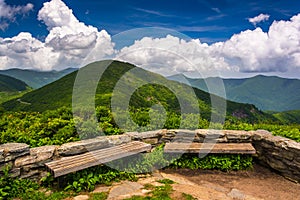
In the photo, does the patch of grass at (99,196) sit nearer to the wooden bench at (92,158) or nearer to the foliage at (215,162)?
the wooden bench at (92,158)

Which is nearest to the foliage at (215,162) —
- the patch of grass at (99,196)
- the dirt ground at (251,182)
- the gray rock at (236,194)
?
the dirt ground at (251,182)

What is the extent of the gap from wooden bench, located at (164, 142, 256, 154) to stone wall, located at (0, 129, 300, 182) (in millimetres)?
269

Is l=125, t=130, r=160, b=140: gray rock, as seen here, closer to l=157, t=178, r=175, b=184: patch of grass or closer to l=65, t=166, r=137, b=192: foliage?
l=65, t=166, r=137, b=192: foliage

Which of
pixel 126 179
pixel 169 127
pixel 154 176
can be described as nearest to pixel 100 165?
pixel 126 179

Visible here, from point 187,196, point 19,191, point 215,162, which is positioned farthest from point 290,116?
point 19,191

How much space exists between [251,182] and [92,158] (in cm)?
355

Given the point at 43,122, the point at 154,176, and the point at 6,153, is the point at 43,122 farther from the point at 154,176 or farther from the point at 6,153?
the point at 154,176

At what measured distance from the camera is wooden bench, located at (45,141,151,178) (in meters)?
4.36

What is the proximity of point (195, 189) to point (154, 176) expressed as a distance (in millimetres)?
1113

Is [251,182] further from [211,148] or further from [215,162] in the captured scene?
[211,148]

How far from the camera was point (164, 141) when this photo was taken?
6.89 metres

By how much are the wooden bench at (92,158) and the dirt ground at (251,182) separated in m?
1.08

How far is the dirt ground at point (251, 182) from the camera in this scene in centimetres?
512

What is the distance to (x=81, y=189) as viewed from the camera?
4.61m
